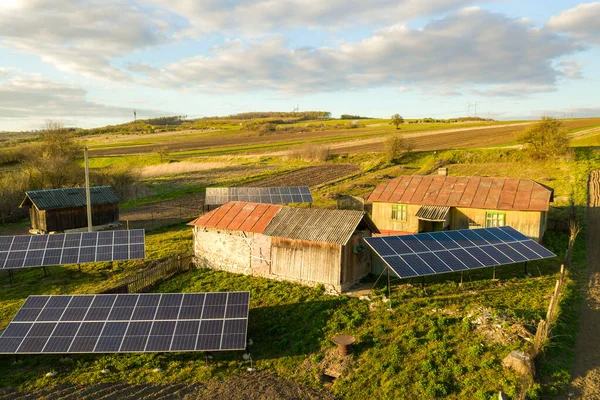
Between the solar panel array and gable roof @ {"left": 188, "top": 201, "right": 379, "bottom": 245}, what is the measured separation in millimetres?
12854

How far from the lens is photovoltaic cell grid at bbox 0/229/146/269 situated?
26.7 metres

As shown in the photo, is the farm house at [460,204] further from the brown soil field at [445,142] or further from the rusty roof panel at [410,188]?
the brown soil field at [445,142]

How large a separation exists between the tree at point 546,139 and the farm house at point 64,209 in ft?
178

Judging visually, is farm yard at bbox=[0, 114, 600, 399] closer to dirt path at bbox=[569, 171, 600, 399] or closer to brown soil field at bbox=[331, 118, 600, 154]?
dirt path at bbox=[569, 171, 600, 399]

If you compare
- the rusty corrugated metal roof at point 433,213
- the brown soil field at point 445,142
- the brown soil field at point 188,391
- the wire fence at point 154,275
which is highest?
the brown soil field at point 445,142

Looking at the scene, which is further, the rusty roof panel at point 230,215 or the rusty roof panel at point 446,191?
the rusty roof panel at point 446,191

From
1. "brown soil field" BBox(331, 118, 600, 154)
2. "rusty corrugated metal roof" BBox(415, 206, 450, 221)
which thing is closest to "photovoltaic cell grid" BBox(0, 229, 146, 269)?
"rusty corrugated metal roof" BBox(415, 206, 450, 221)

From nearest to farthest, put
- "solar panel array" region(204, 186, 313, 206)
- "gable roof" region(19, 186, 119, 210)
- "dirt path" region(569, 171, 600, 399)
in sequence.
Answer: "dirt path" region(569, 171, 600, 399)
"gable roof" region(19, 186, 119, 210)
"solar panel array" region(204, 186, 313, 206)

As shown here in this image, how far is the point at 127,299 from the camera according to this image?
754 inches

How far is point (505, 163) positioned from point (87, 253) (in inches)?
2189

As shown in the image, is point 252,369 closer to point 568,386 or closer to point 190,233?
point 568,386

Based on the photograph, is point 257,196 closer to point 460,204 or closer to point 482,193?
point 460,204

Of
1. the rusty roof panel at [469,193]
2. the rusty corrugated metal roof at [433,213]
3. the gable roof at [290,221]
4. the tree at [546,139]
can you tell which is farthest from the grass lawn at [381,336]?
the tree at [546,139]

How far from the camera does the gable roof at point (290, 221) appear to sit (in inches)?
899
